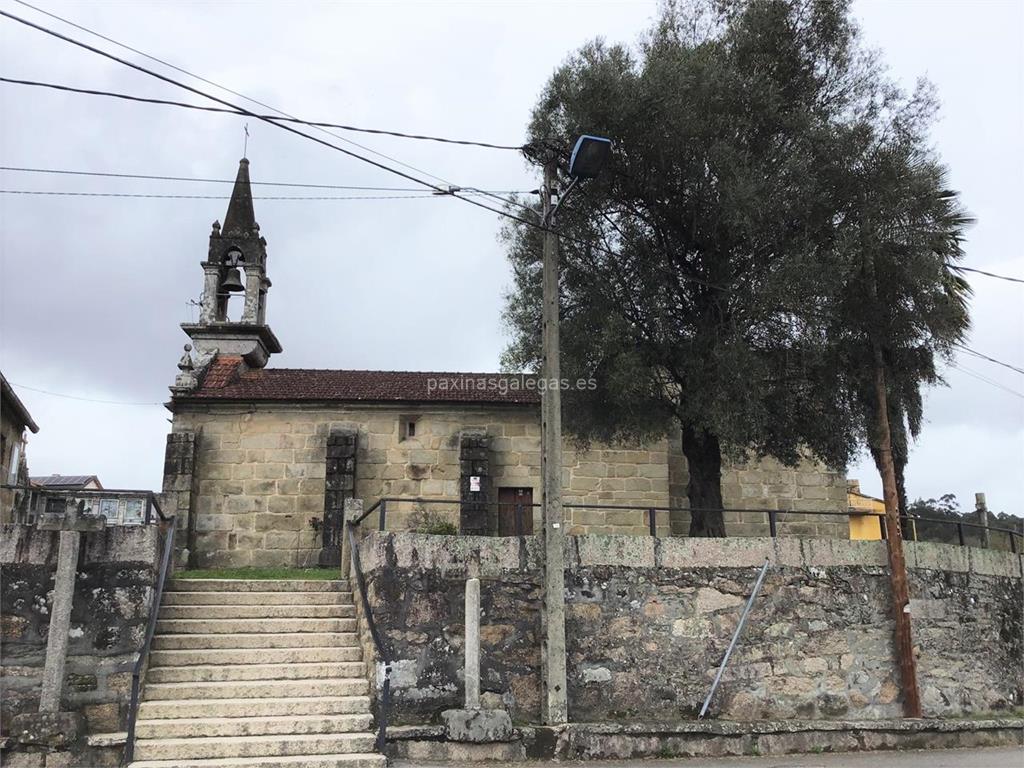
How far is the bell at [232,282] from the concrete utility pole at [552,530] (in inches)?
585

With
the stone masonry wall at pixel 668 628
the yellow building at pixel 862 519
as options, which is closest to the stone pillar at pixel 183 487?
the stone masonry wall at pixel 668 628

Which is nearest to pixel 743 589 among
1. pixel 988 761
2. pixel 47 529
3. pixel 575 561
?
pixel 575 561

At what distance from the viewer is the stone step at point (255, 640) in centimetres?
920

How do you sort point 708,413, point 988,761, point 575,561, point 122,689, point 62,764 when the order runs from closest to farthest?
point 62,764
point 122,689
point 988,761
point 575,561
point 708,413

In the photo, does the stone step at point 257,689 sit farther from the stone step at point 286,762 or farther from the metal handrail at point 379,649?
the stone step at point 286,762

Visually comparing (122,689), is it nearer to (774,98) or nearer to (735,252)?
(735,252)

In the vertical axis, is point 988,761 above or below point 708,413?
below

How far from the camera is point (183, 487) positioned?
17.1 meters

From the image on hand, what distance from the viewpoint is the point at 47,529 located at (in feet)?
28.8

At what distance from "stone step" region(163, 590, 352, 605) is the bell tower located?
11.4 meters

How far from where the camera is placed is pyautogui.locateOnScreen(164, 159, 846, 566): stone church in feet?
56.6

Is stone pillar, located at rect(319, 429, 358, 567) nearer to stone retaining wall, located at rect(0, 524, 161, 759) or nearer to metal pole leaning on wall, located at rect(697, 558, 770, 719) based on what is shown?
stone retaining wall, located at rect(0, 524, 161, 759)

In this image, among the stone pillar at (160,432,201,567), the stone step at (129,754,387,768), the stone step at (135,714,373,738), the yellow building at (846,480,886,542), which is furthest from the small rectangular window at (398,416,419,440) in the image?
the yellow building at (846,480,886,542)

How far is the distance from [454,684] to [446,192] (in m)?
5.74
